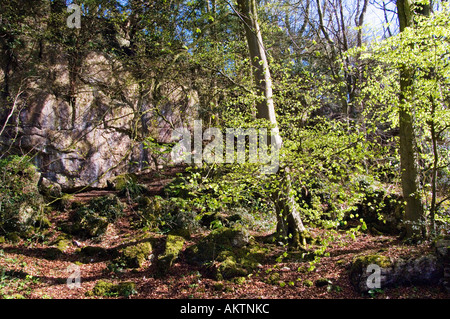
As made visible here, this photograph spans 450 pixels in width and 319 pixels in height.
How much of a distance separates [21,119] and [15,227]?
3482mm

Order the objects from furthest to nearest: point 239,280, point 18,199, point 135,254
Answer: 1. point 18,199
2. point 135,254
3. point 239,280

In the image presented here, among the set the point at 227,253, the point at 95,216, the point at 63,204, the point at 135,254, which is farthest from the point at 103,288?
the point at 63,204

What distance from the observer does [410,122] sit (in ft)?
16.9

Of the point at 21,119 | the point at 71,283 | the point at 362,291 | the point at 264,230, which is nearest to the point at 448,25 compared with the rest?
the point at 362,291

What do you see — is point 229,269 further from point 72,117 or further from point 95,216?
point 72,117

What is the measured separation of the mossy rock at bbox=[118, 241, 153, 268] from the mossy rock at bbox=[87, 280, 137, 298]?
720mm

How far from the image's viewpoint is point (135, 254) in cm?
586

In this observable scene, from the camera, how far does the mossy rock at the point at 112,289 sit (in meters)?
4.73

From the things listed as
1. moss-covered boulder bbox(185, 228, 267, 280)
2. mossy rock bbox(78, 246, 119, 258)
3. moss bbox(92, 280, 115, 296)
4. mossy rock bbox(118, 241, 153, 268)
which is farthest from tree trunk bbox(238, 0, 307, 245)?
mossy rock bbox(78, 246, 119, 258)

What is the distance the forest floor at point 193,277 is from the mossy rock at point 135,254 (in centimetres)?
13

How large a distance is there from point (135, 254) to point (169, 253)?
0.71 metres

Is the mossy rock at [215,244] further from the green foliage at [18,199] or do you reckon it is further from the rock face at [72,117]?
the green foliage at [18,199]

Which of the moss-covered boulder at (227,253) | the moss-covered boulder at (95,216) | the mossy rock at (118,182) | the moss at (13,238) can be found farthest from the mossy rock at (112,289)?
the mossy rock at (118,182)

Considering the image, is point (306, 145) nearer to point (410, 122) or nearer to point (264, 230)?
point (410, 122)
